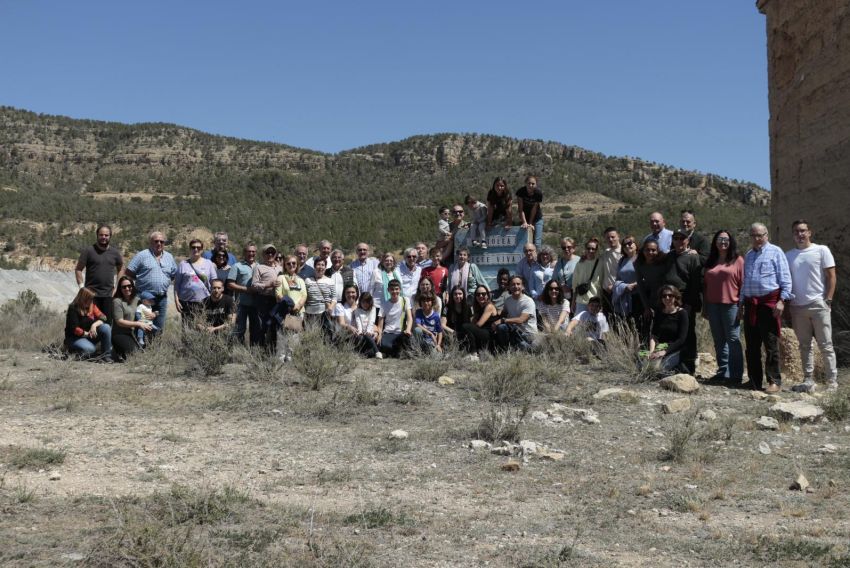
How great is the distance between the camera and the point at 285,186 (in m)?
48.0

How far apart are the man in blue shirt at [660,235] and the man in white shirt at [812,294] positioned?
146cm

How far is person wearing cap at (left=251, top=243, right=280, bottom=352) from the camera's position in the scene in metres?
9.71

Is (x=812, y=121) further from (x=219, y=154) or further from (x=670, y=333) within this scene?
(x=219, y=154)

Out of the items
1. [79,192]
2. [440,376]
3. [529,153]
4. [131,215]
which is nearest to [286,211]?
[131,215]

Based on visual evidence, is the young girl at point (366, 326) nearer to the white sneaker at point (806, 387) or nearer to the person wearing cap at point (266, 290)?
the person wearing cap at point (266, 290)

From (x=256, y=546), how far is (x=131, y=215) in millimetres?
36917

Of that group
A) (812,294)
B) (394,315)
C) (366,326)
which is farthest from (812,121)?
(366,326)

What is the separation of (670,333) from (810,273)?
57.0 inches

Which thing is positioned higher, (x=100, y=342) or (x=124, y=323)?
(x=124, y=323)

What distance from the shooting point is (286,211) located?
40969 mm

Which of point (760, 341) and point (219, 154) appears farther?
point (219, 154)

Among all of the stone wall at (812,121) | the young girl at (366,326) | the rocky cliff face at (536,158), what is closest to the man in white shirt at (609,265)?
the stone wall at (812,121)

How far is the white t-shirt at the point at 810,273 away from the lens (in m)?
7.80

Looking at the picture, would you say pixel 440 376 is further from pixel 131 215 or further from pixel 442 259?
pixel 131 215
